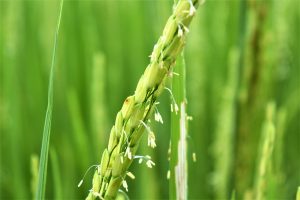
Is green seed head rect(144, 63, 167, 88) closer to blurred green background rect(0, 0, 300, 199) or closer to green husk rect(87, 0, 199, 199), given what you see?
green husk rect(87, 0, 199, 199)

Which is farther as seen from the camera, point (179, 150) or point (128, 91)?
point (128, 91)

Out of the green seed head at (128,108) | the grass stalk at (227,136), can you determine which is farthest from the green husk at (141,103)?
the grass stalk at (227,136)

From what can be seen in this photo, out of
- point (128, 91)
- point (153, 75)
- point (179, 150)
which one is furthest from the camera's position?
point (128, 91)

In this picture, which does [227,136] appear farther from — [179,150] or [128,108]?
[128,108]

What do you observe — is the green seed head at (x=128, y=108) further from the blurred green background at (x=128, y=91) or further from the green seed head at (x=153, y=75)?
the blurred green background at (x=128, y=91)

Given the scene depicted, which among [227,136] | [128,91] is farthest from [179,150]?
[128,91]
